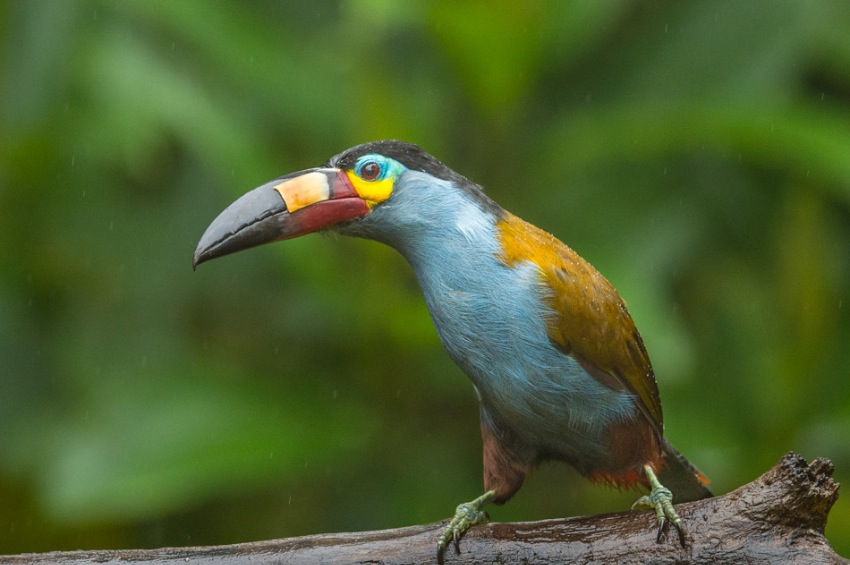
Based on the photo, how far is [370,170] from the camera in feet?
11.3

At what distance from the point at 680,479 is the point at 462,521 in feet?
2.62

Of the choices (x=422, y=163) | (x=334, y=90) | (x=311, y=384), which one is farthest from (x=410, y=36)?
(x=422, y=163)

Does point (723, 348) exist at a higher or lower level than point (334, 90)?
lower

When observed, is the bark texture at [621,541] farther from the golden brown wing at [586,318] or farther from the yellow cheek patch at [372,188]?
the yellow cheek patch at [372,188]

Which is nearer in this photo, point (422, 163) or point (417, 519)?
point (422, 163)

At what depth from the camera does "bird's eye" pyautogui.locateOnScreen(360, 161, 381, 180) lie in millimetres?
3449

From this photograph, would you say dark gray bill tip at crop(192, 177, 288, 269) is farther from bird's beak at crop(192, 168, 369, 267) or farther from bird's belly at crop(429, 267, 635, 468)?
bird's belly at crop(429, 267, 635, 468)

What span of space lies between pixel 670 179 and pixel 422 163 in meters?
Result: 2.83

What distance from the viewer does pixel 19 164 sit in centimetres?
596

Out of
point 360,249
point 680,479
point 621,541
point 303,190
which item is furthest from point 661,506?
point 360,249

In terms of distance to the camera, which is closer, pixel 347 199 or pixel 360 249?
pixel 347 199

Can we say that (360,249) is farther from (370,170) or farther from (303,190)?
(303,190)

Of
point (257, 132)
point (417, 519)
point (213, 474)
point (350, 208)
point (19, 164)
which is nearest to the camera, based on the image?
point (350, 208)

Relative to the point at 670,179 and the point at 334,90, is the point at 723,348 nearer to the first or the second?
the point at 670,179
